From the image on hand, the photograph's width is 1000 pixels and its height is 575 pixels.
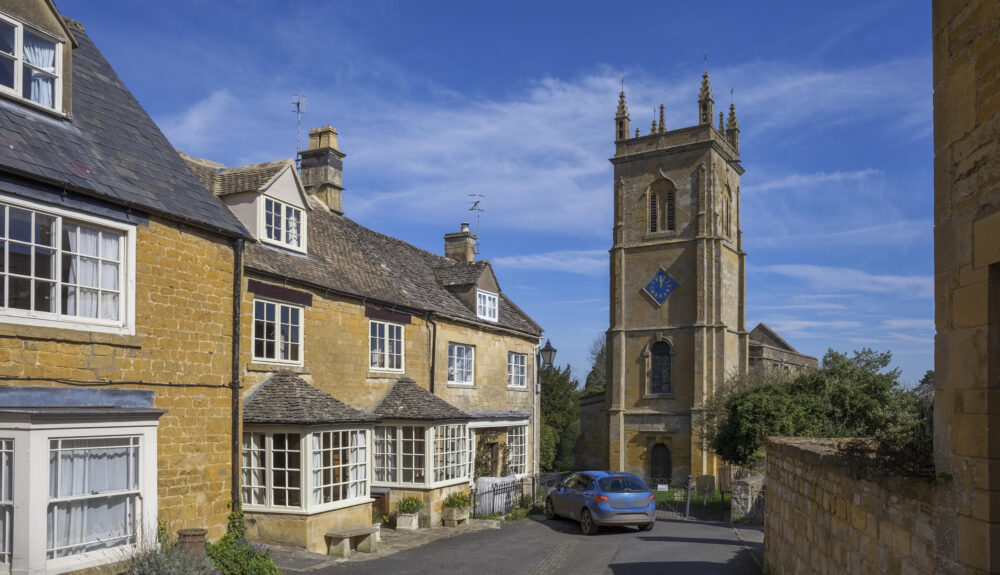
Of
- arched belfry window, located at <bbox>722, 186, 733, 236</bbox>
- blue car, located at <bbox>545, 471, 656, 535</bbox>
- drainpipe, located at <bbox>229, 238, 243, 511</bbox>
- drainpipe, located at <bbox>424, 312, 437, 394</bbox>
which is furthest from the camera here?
arched belfry window, located at <bbox>722, 186, 733, 236</bbox>

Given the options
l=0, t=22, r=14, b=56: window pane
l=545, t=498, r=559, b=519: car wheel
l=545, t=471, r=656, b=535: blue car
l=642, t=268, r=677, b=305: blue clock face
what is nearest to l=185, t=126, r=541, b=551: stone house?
l=545, t=498, r=559, b=519: car wheel

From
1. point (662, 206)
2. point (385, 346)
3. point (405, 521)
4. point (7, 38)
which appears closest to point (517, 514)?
point (405, 521)

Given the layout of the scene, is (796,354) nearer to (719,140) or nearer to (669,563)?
(719,140)

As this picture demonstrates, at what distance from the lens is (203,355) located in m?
11.9

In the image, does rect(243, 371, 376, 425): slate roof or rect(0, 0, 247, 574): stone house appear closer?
rect(0, 0, 247, 574): stone house

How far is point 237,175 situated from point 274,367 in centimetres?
430

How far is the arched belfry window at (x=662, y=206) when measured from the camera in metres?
45.0

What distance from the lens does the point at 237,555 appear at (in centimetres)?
1161

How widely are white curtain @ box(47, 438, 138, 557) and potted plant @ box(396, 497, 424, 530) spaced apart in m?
9.09

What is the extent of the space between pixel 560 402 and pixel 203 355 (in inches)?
1608

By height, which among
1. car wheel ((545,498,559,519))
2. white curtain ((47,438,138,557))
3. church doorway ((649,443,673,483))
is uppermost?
white curtain ((47,438,138,557))

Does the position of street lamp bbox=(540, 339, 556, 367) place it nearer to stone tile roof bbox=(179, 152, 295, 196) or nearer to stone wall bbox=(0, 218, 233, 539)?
stone tile roof bbox=(179, 152, 295, 196)

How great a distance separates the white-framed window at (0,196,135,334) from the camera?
916cm

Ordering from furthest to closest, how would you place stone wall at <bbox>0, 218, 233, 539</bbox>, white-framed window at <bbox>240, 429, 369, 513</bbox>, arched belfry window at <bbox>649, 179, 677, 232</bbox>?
arched belfry window at <bbox>649, 179, 677, 232</bbox> < white-framed window at <bbox>240, 429, 369, 513</bbox> < stone wall at <bbox>0, 218, 233, 539</bbox>
